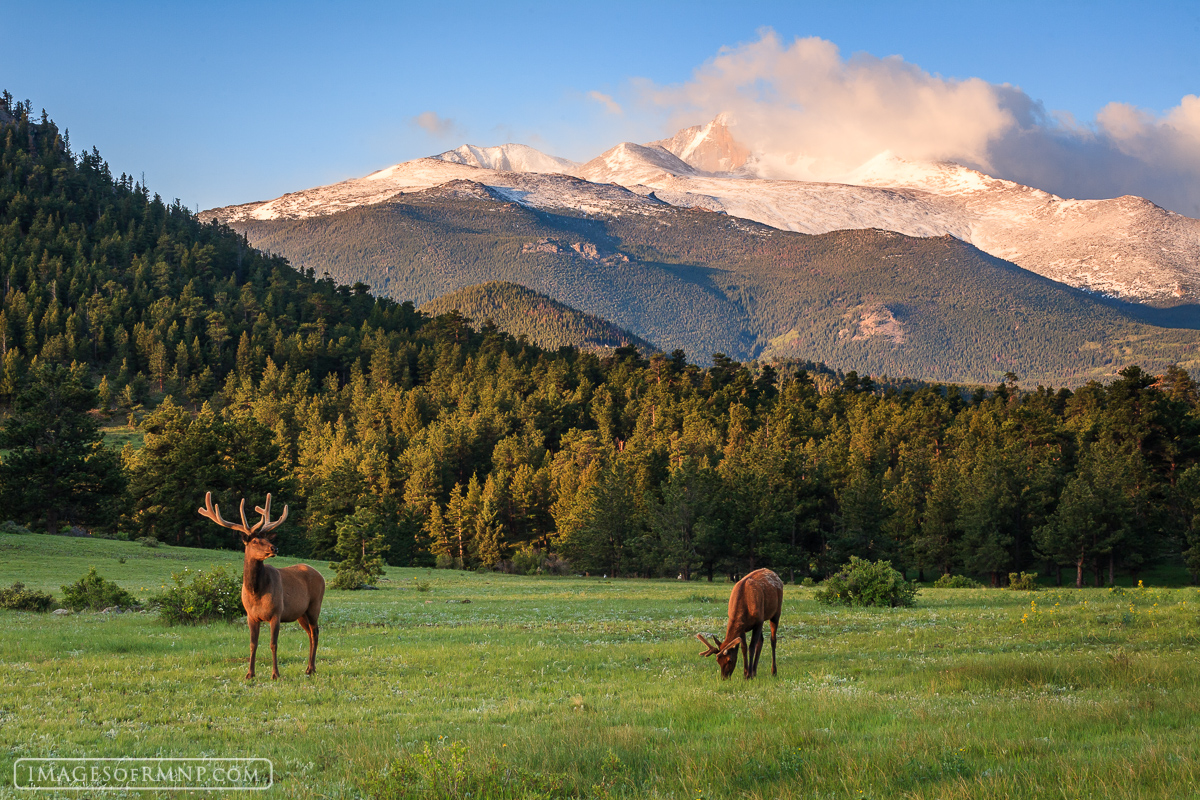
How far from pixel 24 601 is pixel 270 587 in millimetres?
15982

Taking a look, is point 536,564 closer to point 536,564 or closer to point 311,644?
point 536,564

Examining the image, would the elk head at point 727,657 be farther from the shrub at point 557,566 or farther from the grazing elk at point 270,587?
the shrub at point 557,566

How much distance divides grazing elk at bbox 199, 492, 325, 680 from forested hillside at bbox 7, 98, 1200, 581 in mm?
38696

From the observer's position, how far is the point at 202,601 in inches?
872

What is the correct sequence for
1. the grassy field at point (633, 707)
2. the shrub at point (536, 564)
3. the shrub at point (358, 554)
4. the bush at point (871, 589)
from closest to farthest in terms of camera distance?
1. the grassy field at point (633, 707)
2. the bush at point (871, 589)
3. the shrub at point (358, 554)
4. the shrub at point (536, 564)

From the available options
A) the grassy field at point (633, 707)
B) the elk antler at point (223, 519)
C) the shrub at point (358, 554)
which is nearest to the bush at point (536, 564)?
the shrub at point (358, 554)

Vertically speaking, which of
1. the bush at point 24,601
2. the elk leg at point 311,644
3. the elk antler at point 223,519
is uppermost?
the elk antler at point 223,519

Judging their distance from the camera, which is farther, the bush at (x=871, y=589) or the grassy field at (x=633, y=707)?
the bush at (x=871, y=589)

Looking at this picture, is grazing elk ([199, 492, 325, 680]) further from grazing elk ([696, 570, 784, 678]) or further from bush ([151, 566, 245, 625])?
bush ([151, 566, 245, 625])

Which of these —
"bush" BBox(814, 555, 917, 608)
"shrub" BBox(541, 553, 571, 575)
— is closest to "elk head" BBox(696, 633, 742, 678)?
"bush" BBox(814, 555, 917, 608)

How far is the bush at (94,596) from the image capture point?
82.7 ft

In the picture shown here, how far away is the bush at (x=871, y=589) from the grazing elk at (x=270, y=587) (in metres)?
22.4

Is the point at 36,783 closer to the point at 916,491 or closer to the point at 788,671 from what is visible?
the point at 788,671

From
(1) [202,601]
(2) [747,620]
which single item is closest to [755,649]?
(2) [747,620]
